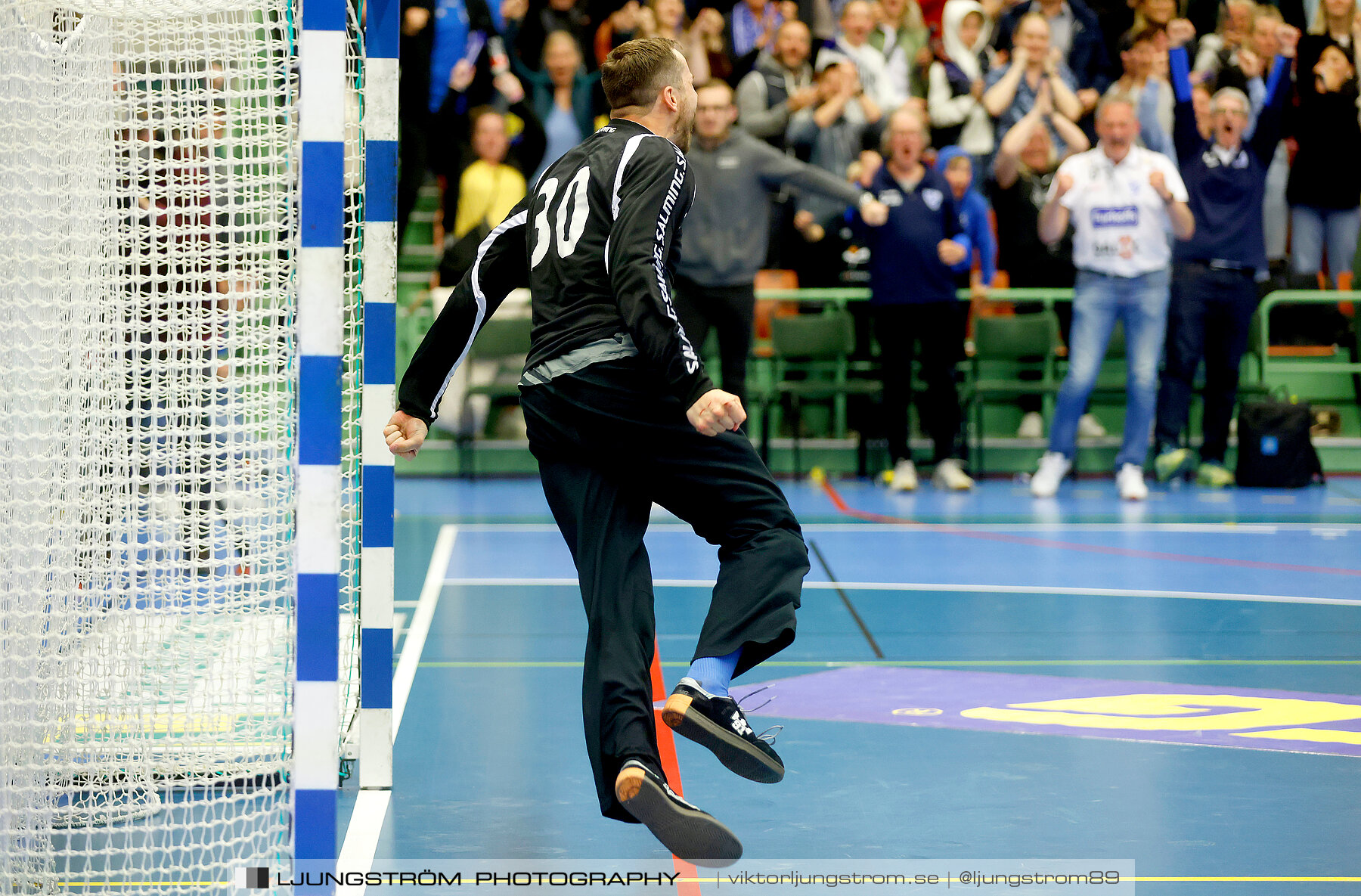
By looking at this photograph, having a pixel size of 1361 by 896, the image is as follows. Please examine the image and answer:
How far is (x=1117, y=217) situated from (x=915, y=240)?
1.72m

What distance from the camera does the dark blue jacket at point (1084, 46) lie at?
1548 centimetres

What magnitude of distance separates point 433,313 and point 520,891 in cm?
1101

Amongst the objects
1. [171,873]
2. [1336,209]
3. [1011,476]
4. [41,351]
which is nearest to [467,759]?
[171,873]

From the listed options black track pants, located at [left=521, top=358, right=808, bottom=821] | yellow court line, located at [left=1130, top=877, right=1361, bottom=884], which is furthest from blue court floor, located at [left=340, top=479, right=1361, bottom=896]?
Answer: black track pants, located at [left=521, top=358, right=808, bottom=821]

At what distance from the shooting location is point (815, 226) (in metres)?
14.4

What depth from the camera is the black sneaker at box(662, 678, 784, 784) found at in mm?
4242

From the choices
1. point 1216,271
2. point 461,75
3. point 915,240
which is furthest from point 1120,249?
point 461,75

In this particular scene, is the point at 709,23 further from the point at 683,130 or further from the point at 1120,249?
the point at 683,130

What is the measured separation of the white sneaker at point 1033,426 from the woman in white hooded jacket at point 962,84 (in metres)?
2.62

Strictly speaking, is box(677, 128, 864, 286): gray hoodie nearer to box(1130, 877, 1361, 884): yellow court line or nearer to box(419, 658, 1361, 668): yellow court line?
box(419, 658, 1361, 668): yellow court line

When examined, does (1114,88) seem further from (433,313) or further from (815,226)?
(433,313)

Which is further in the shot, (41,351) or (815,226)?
(815,226)

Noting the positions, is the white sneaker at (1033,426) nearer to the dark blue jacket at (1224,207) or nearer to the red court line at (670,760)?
the dark blue jacket at (1224,207)

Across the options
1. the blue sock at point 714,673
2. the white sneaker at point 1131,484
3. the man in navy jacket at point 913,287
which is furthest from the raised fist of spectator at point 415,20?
the blue sock at point 714,673
